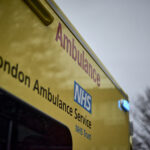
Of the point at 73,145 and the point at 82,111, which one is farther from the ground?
the point at 82,111

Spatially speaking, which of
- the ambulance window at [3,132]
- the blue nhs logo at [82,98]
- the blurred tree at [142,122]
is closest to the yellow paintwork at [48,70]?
the blue nhs logo at [82,98]

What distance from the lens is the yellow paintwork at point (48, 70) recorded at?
1.36 meters

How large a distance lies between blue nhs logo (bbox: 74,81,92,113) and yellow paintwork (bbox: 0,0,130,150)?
0.13 ft

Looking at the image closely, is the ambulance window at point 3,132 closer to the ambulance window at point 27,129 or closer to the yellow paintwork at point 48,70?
the ambulance window at point 27,129

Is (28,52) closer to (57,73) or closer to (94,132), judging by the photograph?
(57,73)

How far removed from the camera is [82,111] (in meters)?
2.12

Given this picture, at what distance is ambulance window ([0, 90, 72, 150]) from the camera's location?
3.98 feet

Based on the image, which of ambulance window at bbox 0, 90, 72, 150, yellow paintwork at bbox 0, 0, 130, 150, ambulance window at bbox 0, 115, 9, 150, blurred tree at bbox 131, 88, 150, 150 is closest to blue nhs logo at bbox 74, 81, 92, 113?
yellow paintwork at bbox 0, 0, 130, 150

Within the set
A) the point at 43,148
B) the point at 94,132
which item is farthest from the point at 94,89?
the point at 43,148

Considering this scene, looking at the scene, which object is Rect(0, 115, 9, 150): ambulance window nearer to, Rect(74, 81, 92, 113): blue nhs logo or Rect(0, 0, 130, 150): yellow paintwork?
Rect(0, 0, 130, 150): yellow paintwork

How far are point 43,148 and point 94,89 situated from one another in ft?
3.31

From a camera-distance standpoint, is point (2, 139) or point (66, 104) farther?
point (66, 104)

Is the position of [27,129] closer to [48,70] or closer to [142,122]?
[48,70]

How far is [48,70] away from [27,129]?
0.43 meters
